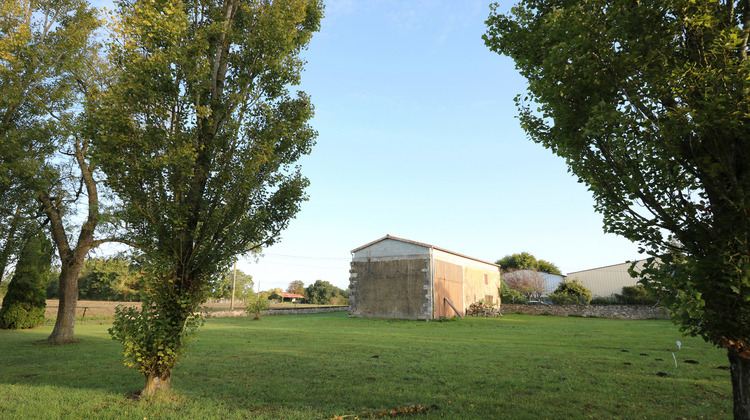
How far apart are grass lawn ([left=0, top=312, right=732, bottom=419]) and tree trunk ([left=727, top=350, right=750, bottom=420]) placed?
1.08 m

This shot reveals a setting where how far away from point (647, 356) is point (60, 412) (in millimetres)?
14493

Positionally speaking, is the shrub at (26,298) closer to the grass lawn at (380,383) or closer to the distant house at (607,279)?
the grass lawn at (380,383)

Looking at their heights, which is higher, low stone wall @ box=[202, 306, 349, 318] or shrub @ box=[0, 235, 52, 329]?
shrub @ box=[0, 235, 52, 329]

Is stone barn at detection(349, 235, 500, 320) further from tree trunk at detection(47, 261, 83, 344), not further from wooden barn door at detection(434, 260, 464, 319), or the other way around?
tree trunk at detection(47, 261, 83, 344)

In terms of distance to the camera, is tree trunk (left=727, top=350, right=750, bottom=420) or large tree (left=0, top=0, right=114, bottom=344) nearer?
tree trunk (left=727, top=350, right=750, bottom=420)

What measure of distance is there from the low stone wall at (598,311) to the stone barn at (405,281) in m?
8.34

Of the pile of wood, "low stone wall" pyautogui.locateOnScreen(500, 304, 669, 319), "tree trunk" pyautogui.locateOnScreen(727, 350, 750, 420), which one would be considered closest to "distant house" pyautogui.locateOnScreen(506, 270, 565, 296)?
"low stone wall" pyautogui.locateOnScreen(500, 304, 669, 319)

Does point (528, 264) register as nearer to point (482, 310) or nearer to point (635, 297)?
point (635, 297)

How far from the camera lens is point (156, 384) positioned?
23.3 feet

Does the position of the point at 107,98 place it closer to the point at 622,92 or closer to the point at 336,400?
the point at 336,400

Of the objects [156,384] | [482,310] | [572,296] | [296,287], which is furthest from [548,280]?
[296,287]

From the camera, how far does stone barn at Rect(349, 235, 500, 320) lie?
95.1 ft

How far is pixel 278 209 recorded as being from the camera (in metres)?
9.00

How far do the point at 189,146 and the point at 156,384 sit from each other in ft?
15.1
